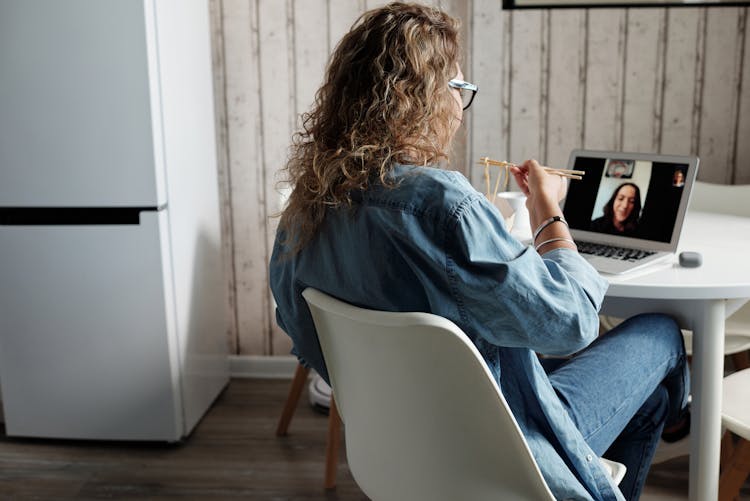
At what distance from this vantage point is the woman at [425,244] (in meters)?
1.00

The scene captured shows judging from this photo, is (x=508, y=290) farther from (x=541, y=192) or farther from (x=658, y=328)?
(x=658, y=328)

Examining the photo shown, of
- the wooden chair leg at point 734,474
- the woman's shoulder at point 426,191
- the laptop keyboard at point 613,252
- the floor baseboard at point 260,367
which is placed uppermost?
the woman's shoulder at point 426,191

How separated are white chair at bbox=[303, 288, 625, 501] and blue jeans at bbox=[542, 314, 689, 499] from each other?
26cm

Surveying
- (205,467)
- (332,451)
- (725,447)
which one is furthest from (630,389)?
(205,467)

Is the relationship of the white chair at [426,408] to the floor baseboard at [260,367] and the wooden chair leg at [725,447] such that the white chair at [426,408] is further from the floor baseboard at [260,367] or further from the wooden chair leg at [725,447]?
the floor baseboard at [260,367]

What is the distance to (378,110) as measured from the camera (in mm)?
1096

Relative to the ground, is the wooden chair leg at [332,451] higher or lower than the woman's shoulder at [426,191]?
lower

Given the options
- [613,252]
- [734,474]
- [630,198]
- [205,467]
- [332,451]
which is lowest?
[205,467]

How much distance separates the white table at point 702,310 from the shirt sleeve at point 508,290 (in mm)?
382

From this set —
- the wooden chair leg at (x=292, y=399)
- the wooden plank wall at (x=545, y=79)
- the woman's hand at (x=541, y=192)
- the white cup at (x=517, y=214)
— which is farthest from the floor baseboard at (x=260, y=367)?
the woman's hand at (x=541, y=192)

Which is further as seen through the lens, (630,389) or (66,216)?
(66,216)

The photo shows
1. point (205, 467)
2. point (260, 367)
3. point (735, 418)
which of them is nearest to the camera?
point (735, 418)

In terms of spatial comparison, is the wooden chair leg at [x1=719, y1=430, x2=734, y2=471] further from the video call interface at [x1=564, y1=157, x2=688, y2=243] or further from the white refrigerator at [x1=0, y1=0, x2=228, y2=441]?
the white refrigerator at [x1=0, y1=0, x2=228, y2=441]

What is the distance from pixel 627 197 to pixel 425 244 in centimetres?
90
